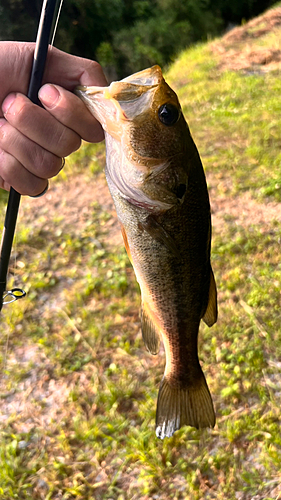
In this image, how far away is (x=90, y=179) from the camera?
538 cm

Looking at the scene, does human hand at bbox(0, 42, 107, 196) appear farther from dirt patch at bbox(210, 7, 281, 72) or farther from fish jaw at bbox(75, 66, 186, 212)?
dirt patch at bbox(210, 7, 281, 72)

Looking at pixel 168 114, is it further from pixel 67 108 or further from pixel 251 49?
pixel 251 49

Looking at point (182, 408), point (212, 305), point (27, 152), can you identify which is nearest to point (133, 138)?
point (27, 152)

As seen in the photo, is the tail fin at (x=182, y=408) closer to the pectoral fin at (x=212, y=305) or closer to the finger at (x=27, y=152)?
the pectoral fin at (x=212, y=305)

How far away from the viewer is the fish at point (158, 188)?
1282 mm

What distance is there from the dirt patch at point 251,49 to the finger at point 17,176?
26.1 ft

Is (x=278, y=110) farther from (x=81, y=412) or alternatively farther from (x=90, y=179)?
(x=81, y=412)

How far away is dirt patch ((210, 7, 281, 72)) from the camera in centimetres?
855

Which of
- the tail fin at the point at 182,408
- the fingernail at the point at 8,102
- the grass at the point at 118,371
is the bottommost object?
the grass at the point at 118,371

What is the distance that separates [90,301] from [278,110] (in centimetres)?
431

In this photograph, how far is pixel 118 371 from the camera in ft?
9.72

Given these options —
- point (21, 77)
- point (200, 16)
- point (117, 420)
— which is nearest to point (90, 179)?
point (117, 420)

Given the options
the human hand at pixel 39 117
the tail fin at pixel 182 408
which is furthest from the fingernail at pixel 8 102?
the tail fin at pixel 182 408

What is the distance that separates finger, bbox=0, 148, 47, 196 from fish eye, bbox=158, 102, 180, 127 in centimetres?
53
